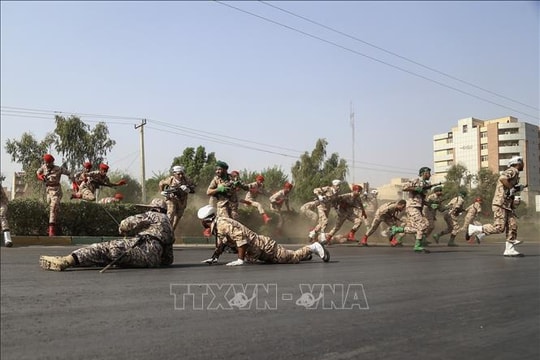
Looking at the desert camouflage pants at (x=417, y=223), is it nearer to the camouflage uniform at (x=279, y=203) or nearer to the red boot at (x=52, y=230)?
the camouflage uniform at (x=279, y=203)

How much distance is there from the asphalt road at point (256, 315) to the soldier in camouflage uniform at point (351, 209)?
10512mm

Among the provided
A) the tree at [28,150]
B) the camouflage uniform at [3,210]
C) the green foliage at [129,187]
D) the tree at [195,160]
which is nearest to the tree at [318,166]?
the tree at [195,160]

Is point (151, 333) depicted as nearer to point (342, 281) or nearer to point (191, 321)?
point (191, 321)

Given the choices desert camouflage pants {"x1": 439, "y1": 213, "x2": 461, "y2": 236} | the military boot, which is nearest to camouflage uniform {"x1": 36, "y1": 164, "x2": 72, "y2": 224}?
the military boot

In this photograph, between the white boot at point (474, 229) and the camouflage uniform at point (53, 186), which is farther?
the white boot at point (474, 229)

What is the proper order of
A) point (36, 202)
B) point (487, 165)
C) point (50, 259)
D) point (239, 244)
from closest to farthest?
point (50, 259) → point (239, 244) → point (36, 202) → point (487, 165)

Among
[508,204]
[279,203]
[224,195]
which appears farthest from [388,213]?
[224,195]

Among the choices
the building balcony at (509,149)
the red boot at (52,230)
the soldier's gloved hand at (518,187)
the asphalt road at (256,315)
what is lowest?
the asphalt road at (256,315)

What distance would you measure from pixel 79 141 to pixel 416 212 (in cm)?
2144

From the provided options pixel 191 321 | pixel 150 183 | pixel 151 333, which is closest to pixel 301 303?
pixel 191 321

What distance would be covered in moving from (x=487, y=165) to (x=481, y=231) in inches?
893

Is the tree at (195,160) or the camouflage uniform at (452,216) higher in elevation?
the tree at (195,160)

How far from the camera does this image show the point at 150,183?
130 feet

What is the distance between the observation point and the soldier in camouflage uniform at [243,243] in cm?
807
